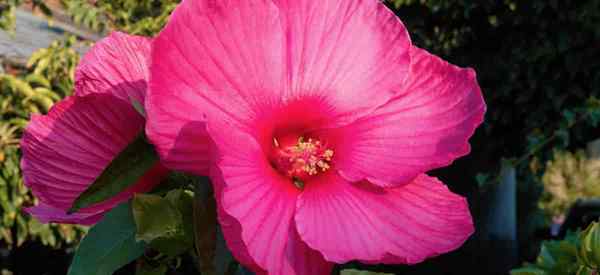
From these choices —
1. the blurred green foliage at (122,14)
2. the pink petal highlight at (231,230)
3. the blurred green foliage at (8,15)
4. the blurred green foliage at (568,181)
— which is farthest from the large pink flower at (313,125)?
the blurred green foliage at (568,181)

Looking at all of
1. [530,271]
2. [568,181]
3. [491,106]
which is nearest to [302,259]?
[530,271]

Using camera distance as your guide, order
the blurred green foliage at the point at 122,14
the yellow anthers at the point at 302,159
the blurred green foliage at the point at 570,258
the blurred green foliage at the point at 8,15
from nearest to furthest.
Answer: the yellow anthers at the point at 302,159
the blurred green foliage at the point at 570,258
the blurred green foliage at the point at 8,15
the blurred green foliage at the point at 122,14

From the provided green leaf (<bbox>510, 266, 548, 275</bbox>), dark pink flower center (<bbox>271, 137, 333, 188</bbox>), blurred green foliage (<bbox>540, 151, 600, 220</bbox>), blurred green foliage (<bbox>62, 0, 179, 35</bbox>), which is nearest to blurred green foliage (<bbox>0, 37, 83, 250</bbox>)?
blurred green foliage (<bbox>62, 0, 179, 35</bbox>)

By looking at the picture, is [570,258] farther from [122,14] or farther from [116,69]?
[122,14]

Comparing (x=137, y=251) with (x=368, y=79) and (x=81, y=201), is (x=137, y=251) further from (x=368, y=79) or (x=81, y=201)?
(x=368, y=79)

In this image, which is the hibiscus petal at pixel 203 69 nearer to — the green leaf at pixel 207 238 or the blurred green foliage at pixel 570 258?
the green leaf at pixel 207 238

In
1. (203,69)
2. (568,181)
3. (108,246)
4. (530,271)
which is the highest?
(203,69)

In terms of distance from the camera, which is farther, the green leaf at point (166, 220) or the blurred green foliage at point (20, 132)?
the blurred green foliage at point (20, 132)

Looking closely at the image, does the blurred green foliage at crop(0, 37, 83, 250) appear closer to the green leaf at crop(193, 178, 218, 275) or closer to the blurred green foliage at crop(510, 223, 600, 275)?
the blurred green foliage at crop(510, 223, 600, 275)
